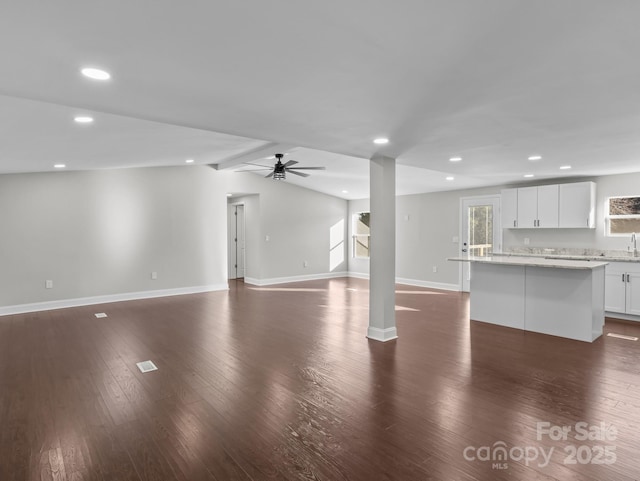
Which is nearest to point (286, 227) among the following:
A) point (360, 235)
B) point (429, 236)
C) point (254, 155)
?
point (360, 235)

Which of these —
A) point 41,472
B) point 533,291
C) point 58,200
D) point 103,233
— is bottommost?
point 41,472

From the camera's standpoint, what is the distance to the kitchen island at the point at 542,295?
4570mm

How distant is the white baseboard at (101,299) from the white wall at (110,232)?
0.21 feet

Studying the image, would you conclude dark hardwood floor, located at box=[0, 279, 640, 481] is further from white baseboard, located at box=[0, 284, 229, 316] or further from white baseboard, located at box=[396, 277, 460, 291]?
white baseboard, located at box=[396, 277, 460, 291]

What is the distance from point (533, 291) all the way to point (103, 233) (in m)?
7.23

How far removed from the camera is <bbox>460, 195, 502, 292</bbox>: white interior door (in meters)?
7.75

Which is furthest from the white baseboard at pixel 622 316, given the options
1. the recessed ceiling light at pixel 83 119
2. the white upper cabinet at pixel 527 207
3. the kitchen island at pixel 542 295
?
the recessed ceiling light at pixel 83 119

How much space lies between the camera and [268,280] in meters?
9.35

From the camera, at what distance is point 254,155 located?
6.95 m

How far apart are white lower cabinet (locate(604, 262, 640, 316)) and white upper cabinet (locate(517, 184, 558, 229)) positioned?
117 cm

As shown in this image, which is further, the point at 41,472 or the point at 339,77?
the point at 339,77

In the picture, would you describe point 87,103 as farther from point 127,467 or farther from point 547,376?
point 547,376

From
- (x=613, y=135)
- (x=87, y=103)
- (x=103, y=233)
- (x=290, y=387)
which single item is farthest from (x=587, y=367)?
(x=103, y=233)

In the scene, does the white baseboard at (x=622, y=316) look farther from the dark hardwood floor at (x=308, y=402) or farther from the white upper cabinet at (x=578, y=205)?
the white upper cabinet at (x=578, y=205)
